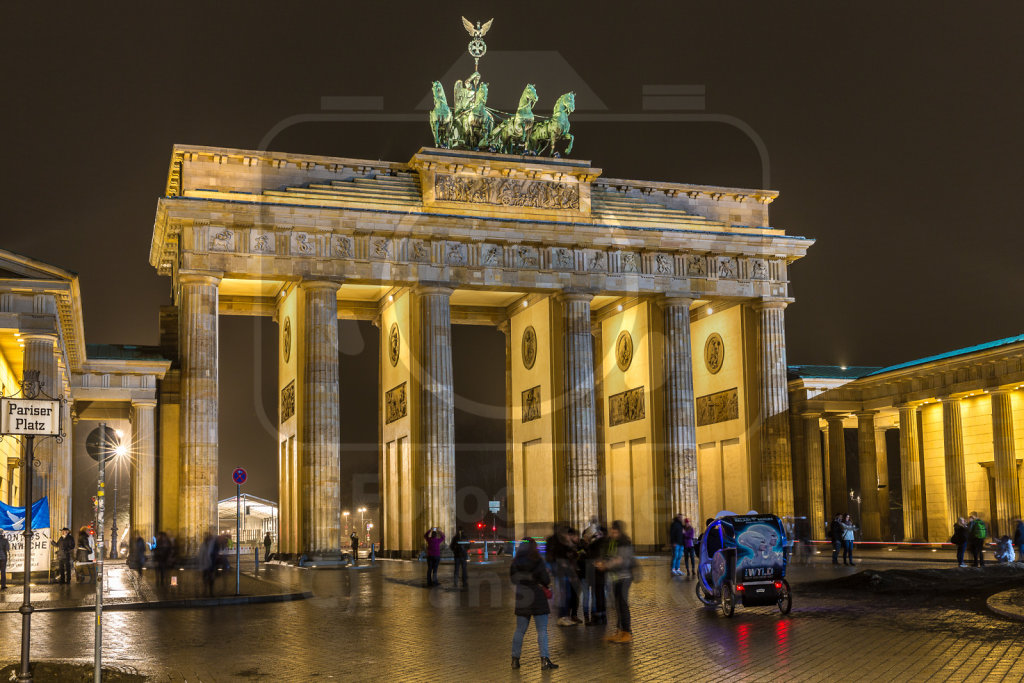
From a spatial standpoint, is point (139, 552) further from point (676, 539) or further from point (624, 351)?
point (624, 351)

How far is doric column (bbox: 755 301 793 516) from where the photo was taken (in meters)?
50.5

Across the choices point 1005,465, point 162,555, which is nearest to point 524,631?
point 162,555

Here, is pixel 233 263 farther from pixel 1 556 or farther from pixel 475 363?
pixel 475 363

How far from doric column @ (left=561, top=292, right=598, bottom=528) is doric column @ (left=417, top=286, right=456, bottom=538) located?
5.29 meters

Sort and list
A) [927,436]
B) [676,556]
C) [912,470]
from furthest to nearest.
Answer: [927,436] → [912,470] → [676,556]

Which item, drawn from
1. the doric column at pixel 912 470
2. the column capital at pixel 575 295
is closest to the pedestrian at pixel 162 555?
the column capital at pixel 575 295

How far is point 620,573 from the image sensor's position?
1738 cm

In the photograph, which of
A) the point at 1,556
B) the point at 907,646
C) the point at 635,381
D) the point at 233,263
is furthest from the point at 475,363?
the point at 907,646

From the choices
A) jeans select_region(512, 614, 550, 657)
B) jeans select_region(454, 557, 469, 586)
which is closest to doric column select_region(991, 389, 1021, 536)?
jeans select_region(454, 557, 469, 586)

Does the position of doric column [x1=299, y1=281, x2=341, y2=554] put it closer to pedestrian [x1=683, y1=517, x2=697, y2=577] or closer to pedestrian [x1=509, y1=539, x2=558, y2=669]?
pedestrian [x1=683, y1=517, x2=697, y2=577]

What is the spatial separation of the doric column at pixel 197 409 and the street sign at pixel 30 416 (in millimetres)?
30201

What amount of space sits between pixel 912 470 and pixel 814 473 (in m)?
4.71

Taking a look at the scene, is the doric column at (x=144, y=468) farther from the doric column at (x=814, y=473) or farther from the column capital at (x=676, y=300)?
the doric column at (x=814, y=473)

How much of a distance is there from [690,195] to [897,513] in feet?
139
